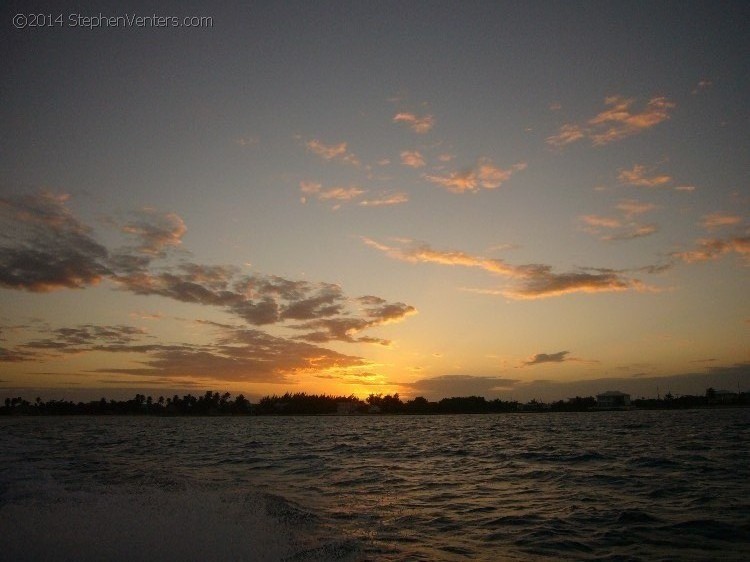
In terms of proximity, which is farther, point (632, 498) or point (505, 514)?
point (632, 498)

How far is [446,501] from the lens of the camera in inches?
714

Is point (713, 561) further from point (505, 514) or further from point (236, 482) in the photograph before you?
point (236, 482)

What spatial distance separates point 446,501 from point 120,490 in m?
12.2

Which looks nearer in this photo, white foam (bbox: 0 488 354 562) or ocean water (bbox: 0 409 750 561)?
white foam (bbox: 0 488 354 562)

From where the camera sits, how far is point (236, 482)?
2209cm

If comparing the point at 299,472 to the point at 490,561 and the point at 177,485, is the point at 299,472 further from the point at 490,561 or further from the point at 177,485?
the point at 490,561

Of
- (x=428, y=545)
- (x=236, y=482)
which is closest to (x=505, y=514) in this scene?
(x=428, y=545)

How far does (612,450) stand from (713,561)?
26.3m

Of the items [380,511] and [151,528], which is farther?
[380,511]

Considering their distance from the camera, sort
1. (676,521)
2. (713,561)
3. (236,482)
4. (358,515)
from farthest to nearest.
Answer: (236,482) → (358,515) → (676,521) → (713,561)

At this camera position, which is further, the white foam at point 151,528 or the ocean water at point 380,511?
the ocean water at point 380,511

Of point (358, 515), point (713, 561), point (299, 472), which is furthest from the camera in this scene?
point (299, 472)

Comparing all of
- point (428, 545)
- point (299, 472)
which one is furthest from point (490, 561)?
point (299, 472)

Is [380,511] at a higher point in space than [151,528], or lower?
lower
